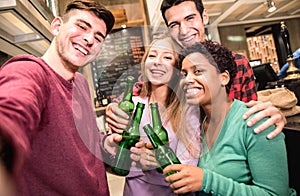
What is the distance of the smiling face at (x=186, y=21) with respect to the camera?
122cm

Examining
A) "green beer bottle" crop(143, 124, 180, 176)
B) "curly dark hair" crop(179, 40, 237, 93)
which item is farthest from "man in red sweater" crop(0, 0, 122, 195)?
Answer: "curly dark hair" crop(179, 40, 237, 93)

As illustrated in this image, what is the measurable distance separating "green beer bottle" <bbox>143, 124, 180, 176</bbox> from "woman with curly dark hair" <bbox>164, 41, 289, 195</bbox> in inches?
2.7

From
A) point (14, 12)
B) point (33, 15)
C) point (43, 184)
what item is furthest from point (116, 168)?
point (33, 15)

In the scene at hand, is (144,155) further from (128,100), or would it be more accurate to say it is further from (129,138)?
(128,100)

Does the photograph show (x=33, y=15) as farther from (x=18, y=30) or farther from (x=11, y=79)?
(x=11, y=79)

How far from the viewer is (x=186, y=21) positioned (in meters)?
1.28

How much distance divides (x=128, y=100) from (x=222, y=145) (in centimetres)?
32

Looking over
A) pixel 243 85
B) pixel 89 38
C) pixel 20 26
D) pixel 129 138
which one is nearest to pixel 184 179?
pixel 129 138

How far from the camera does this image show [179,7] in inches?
51.1

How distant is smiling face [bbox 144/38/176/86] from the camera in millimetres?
853

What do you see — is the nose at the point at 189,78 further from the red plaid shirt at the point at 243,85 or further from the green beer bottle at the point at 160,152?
the red plaid shirt at the point at 243,85

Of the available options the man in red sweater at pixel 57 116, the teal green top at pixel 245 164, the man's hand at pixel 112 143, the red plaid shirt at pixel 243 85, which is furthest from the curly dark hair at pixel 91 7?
the red plaid shirt at pixel 243 85

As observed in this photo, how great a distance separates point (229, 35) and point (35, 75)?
5.86 meters

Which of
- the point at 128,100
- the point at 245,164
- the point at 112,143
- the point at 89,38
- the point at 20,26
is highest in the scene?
the point at 20,26
